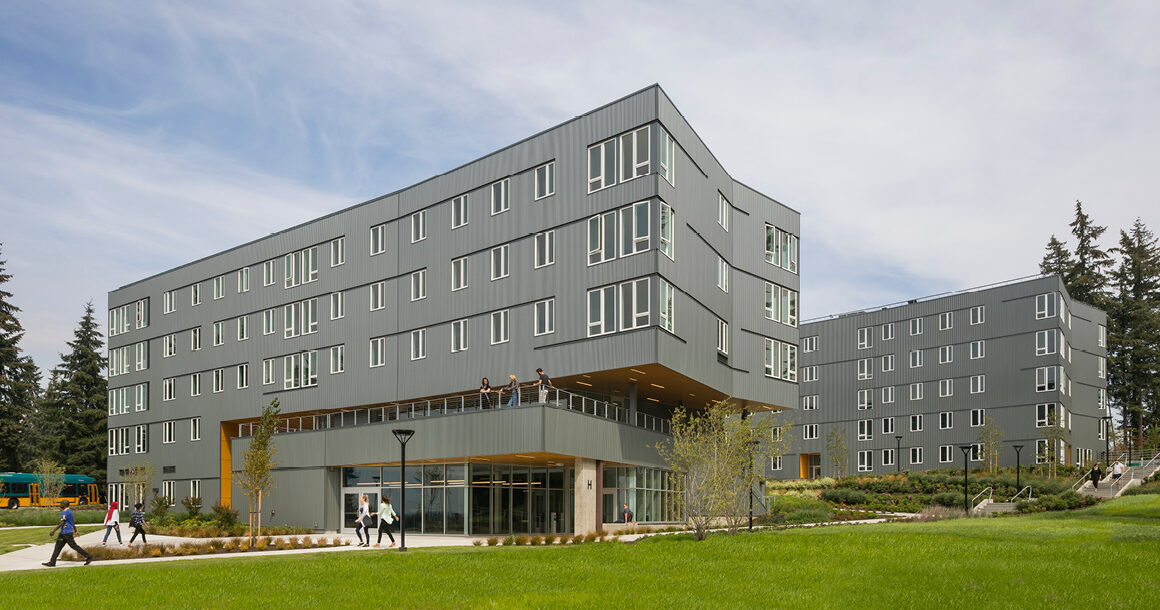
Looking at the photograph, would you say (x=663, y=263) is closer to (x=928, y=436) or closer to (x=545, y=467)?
(x=545, y=467)

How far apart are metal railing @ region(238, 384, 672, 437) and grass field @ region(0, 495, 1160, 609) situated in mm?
12671

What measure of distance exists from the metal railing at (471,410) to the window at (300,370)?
2.18 meters

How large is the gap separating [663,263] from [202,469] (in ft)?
113

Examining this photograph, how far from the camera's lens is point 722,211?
4747cm

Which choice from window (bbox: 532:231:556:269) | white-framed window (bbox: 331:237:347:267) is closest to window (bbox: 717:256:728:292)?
window (bbox: 532:231:556:269)

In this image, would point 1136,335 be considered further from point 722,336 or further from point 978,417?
point 722,336

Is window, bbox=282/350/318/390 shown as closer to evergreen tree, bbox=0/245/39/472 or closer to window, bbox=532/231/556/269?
window, bbox=532/231/556/269

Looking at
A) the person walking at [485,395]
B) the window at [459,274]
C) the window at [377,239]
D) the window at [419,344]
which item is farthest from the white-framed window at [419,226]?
the person walking at [485,395]

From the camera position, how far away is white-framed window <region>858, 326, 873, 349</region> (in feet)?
268

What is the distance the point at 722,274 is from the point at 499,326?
1138 centimetres

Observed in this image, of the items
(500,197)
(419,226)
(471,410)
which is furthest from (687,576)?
(419,226)

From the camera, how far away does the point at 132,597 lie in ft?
60.3

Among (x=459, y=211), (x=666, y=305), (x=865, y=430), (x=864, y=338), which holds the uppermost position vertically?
(x=459, y=211)

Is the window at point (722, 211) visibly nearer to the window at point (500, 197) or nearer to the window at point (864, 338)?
the window at point (500, 197)
